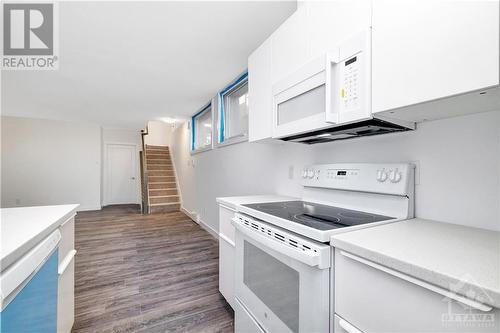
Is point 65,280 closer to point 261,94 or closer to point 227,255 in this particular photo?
point 227,255

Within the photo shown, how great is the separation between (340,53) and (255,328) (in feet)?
4.96

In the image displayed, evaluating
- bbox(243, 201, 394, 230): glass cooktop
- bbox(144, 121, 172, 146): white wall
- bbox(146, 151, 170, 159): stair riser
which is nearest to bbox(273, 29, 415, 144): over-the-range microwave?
bbox(243, 201, 394, 230): glass cooktop

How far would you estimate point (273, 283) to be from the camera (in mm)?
1104

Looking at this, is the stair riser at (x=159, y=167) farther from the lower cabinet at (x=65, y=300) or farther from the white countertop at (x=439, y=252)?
the white countertop at (x=439, y=252)

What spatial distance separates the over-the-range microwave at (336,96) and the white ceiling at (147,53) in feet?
2.43

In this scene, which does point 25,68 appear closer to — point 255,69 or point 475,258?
point 255,69

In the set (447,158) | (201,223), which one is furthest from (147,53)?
(201,223)

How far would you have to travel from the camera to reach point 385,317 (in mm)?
659

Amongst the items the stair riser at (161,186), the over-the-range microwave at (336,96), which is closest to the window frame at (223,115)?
the over-the-range microwave at (336,96)

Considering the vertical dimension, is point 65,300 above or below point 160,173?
below

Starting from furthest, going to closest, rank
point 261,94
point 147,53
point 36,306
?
point 147,53 → point 261,94 → point 36,306

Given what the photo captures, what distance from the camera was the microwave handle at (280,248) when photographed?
2.72 feet

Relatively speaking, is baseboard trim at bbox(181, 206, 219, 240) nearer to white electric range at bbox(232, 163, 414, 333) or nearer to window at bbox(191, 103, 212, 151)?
window at bbox(191, 103, 212, 151)

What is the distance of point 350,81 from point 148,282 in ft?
8.17
